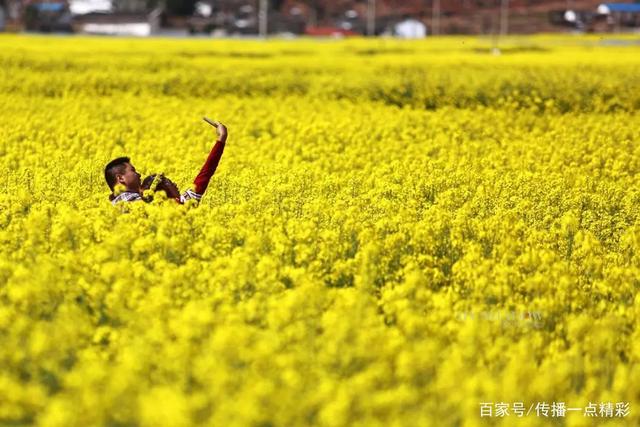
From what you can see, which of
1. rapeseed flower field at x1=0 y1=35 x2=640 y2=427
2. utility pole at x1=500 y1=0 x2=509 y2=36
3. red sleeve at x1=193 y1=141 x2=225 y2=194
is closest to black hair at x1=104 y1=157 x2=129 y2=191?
rapeseed flower field at x1=0 y1=35 x2=640 y2=427

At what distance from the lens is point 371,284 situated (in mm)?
6848

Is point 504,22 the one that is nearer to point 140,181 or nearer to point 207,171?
point 207,171

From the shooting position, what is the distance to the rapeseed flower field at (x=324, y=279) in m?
4.66

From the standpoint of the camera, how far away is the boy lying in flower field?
27.6 ft

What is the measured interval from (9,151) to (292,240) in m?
5.78

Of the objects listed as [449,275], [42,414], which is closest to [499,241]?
[449,275]

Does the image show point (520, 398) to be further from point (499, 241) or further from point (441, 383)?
point (499, 241)

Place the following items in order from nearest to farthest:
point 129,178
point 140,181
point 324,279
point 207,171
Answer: point 324,279
point 129,178
point 140,181
point 207,171

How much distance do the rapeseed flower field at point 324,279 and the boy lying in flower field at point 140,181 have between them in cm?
24

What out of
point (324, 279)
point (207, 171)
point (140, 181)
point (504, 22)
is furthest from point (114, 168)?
point (504, 22)

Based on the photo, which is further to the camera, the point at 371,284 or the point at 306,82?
the point at 306,82

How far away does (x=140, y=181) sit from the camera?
8719 millimetres

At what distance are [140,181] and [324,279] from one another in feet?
7.55

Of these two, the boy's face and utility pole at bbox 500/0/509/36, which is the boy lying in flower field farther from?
utility pole at bbox 500/0/509/36
